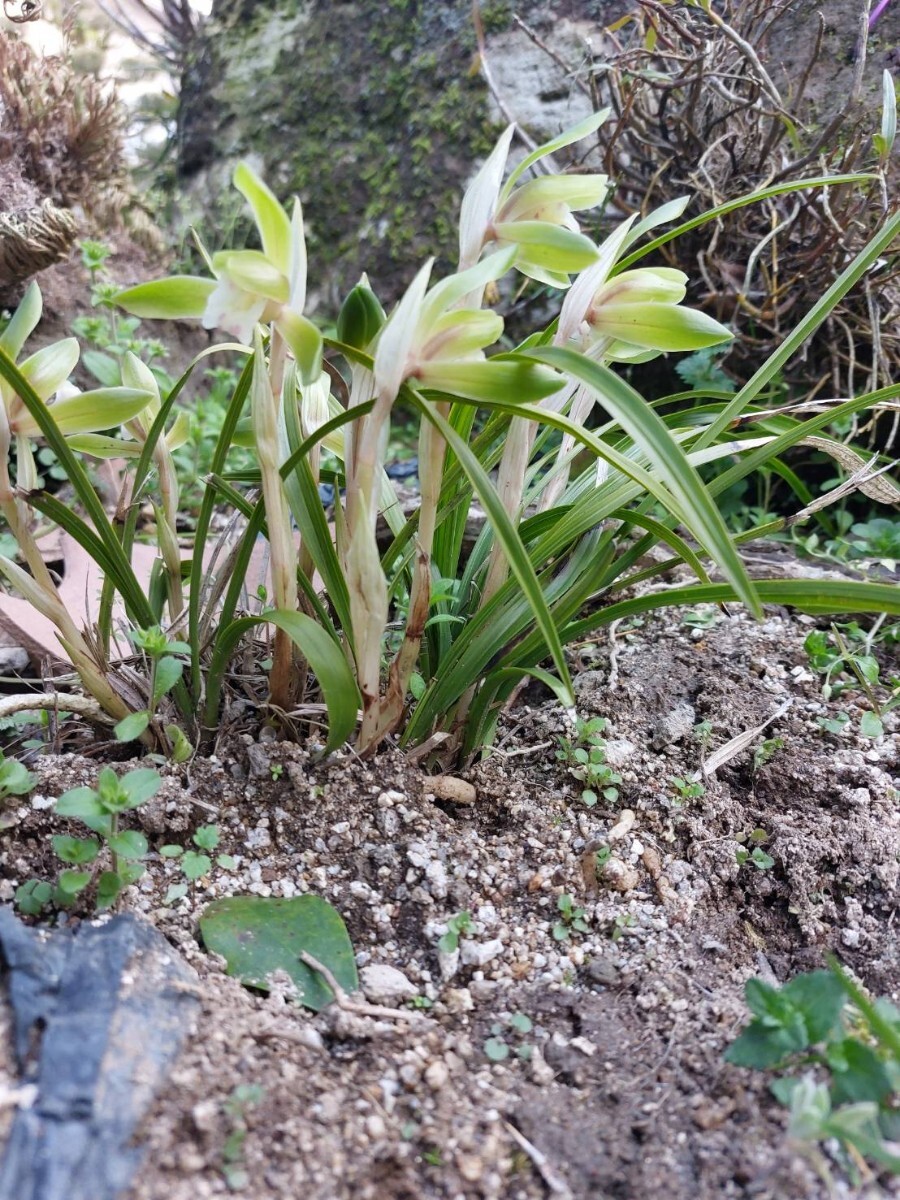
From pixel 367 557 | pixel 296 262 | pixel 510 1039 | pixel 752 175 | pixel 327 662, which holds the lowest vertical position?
pixel 510 1039

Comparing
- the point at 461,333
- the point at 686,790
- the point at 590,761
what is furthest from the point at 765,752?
the point at 461,333

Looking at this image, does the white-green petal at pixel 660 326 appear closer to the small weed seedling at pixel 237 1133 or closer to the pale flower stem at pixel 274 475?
the pale flower stem at pixel 274 475

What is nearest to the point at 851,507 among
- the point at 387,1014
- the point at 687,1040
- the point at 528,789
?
the point at 528,789

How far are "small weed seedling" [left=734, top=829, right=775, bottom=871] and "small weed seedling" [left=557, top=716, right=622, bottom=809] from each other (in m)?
0.18

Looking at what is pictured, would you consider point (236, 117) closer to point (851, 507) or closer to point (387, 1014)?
point (851, 507)

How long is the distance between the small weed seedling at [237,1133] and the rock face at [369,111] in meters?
2.47

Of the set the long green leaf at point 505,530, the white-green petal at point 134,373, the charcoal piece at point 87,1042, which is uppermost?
the white-green petal at point 134,373

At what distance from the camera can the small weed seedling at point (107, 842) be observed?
87 cm

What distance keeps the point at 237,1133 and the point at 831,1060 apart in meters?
0.51

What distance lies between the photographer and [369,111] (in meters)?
2.87

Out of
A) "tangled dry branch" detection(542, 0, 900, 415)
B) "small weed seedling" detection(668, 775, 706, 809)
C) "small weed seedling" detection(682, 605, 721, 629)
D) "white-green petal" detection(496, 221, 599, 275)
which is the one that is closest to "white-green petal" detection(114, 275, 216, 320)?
"white-green petal" detection(496, 221, 599, 275)

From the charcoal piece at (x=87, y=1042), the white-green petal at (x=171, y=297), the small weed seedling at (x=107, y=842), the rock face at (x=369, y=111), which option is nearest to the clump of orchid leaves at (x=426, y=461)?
the white-green petal at (x=171, y=297)

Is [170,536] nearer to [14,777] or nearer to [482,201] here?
[14,777]

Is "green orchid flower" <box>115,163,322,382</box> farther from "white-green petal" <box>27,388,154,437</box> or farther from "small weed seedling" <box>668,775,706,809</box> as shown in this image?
"small weed seedling" <box>668,775,706,809</box>
